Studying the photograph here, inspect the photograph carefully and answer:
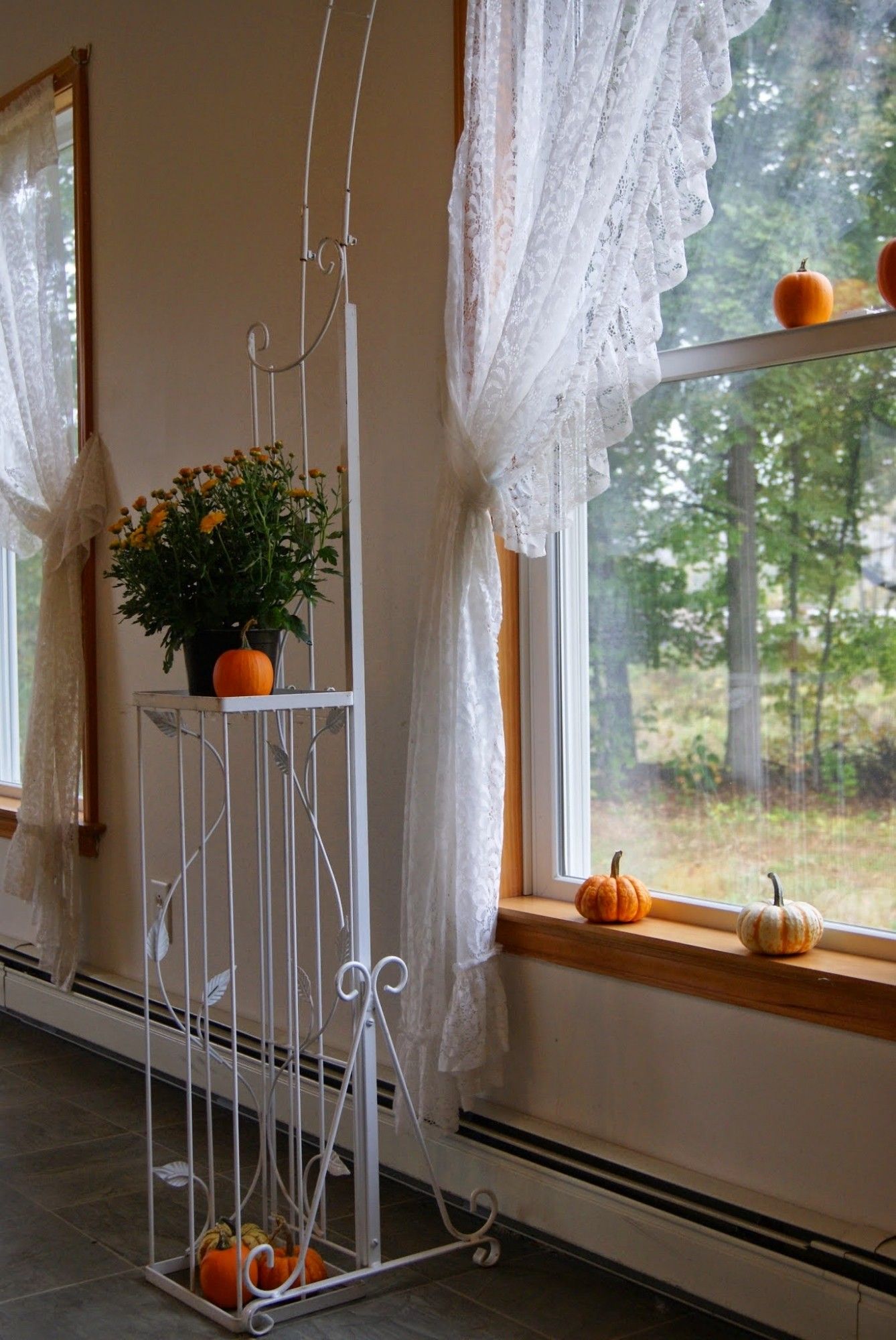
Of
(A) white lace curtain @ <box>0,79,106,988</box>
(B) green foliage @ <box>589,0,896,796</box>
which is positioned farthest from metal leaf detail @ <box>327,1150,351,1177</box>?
(A) white lace curtain @ <box>0,79,106,988</box>

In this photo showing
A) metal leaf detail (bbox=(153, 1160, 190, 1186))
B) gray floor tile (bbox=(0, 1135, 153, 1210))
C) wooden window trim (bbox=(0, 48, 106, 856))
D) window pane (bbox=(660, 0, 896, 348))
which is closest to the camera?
window pane (bbox=(660, 0, 896, 348))

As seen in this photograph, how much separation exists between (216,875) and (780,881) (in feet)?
5.40

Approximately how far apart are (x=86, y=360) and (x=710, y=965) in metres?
2.59

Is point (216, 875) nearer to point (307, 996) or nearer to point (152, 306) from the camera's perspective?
point (307, 996)

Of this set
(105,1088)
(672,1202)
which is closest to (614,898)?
(672,1202)

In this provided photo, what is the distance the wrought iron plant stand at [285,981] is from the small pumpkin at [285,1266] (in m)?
0.02

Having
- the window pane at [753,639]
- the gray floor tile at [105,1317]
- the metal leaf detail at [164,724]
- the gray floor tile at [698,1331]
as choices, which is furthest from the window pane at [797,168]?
the gray floor tile at [105,1317]

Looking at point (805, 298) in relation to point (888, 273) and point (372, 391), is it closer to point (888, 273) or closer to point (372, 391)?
point (888, 273)

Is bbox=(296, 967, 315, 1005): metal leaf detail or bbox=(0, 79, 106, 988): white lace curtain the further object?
bbox=(0, 79, 106, 988): white lace curtain

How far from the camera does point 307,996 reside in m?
2.53

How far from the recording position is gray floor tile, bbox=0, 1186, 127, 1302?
8.36 ft

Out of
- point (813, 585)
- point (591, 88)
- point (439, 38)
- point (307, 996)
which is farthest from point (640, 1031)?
point (439, 38)

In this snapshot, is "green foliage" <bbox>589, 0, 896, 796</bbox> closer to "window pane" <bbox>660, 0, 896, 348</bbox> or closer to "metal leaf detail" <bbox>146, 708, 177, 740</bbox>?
"window pane" <bbox>660, 0, 896, 348</bbox>

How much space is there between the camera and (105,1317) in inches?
94.7
